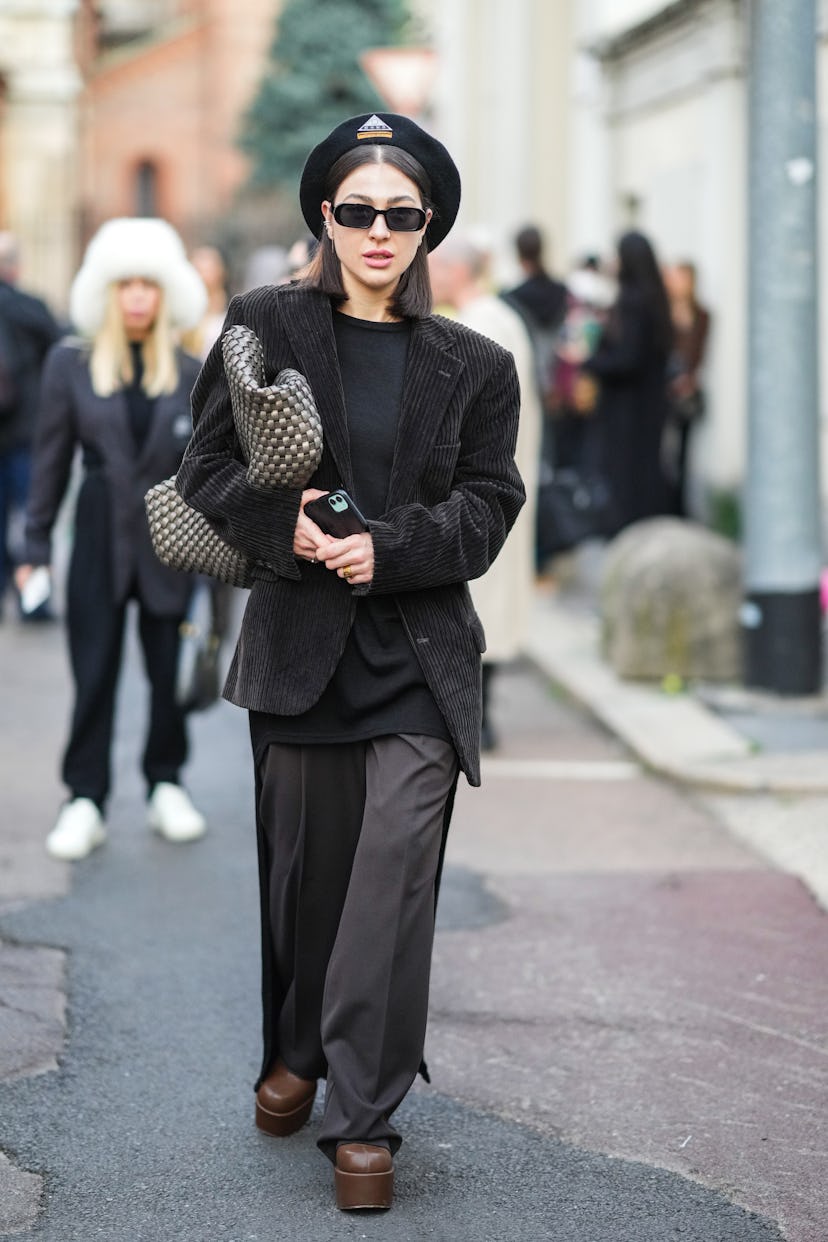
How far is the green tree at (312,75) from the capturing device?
46.1m

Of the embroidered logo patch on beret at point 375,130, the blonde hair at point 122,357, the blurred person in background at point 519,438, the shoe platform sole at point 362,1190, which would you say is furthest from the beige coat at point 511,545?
the shoe platform sole at point 362,1190

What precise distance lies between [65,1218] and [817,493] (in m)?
5.82

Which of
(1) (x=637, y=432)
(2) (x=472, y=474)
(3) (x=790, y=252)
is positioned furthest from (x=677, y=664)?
(2) (x=472, y=474)

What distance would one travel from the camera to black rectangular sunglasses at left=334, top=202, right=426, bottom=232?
154 inches

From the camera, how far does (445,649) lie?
4.02 metres

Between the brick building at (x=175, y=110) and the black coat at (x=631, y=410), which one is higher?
the brick building at (x=175, y=110)

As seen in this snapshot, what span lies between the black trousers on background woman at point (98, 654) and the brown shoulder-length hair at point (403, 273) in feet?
8.67

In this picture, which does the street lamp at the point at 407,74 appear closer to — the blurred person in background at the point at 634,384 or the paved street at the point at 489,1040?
the blurred person in background at the point at 634,384

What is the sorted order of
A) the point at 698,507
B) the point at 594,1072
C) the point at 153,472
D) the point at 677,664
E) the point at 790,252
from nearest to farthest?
the point at 594,1072 < the point at 153,472 < the point at 790,252 < the point at 677,664 < the point at 698,507

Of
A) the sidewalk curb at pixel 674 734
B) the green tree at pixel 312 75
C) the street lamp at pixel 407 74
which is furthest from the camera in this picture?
the green tree at pixel 312 75

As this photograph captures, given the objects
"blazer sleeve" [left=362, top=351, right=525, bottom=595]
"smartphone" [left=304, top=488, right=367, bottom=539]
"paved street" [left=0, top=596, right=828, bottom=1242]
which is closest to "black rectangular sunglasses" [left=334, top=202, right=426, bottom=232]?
"blazer sleeve" [left=362, top=351, right=525, bottom=595]

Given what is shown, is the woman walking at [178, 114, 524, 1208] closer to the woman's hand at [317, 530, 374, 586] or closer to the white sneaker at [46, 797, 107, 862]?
the woman's hand at [317, 530, 374, 586]

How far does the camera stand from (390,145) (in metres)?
3.95

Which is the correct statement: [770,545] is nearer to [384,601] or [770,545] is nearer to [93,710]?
[93,710]
